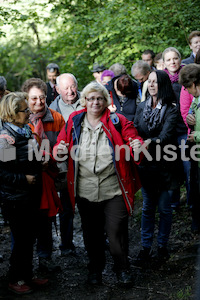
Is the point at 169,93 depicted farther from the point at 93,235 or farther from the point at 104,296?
the point at 104,296

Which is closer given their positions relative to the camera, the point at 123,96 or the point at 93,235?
the point at 93,235

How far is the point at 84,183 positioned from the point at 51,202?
1.96 feet

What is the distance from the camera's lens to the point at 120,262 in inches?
169

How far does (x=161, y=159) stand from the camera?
4785mm

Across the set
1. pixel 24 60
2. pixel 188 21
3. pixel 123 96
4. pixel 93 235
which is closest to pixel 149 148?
pixel 93 235

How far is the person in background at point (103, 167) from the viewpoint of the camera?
13.6ft

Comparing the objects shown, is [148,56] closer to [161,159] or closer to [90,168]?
[161,159]

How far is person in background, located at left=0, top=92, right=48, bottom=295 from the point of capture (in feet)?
12.8

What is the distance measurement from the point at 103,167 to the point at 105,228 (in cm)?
74

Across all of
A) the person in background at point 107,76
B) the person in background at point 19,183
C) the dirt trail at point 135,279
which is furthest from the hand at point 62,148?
the person in background at point 107,76

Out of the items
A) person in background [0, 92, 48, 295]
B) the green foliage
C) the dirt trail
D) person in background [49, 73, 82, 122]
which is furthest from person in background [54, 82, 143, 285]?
the green foliage

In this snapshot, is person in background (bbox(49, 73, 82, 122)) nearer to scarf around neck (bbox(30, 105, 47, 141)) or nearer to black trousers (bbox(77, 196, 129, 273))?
scarf around neck (bbox(30, 105, 47, 141))

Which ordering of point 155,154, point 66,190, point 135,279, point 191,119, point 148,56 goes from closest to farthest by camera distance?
point 135,279 → point 155,154 → point 191,119 → point 66,190 → point 148,56

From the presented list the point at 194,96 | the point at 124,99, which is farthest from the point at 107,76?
the point at 194,96
